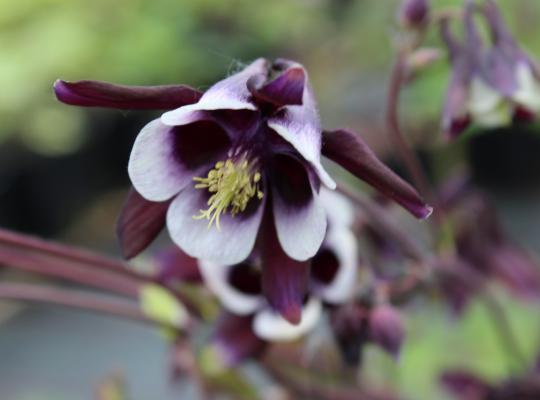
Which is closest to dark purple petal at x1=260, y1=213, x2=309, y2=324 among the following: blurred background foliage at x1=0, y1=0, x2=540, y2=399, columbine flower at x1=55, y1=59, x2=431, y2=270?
columbine flower at x1=55, y1=59, x2=431, y2=270

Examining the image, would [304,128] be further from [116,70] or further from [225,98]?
[116,70]

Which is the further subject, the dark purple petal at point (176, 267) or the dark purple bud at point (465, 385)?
the dark purple bud at point (465, 385)

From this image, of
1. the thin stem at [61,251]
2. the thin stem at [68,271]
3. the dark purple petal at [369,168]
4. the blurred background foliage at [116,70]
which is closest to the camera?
the dark purple petal at [369,168]

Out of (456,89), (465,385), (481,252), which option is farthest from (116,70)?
(456,89)

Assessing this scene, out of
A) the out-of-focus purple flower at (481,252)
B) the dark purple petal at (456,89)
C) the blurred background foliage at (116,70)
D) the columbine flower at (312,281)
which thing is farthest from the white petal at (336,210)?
the blurred background foliage at (116,70)

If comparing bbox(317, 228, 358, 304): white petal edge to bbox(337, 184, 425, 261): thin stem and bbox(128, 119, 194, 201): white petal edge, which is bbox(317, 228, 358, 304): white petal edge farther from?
bbox(128, 119, 194, 201): white petal edge

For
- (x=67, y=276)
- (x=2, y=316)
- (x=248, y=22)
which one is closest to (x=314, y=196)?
(x=67, y=276)

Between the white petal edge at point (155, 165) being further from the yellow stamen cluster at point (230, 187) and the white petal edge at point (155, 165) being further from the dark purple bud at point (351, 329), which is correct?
the dark purple bud at point (351, 329)
